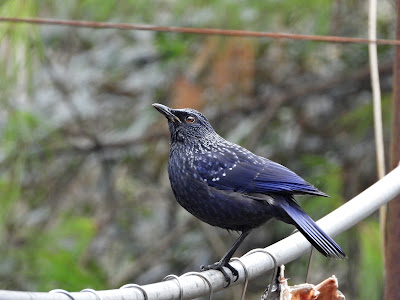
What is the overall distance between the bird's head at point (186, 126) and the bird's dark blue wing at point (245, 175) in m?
0.15

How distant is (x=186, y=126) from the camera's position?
3.31 metres

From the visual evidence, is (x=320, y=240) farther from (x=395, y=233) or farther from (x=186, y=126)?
(x=186, y=126)

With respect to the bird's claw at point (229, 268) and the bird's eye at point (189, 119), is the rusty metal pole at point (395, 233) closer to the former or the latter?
the bird's claw at point (229, 268)

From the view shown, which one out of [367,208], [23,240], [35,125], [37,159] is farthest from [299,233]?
[37,159]

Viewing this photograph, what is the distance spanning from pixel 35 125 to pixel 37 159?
853mm

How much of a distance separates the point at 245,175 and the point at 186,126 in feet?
1.21

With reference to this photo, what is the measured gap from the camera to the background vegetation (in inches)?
212

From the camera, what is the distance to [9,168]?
5.25m

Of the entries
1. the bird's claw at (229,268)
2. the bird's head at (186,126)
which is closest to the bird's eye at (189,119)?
the bird's head at (186,126)

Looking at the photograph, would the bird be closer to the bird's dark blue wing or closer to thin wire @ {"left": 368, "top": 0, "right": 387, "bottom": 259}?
the bird's dark blue wing

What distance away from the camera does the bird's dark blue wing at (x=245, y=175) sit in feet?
9.84

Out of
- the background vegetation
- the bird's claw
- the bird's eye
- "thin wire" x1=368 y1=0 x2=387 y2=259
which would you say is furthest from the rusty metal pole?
the background vegetation

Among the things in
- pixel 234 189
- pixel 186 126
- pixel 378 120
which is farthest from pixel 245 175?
pixel 378 120

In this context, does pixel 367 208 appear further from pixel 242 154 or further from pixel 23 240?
pixel 23 240
